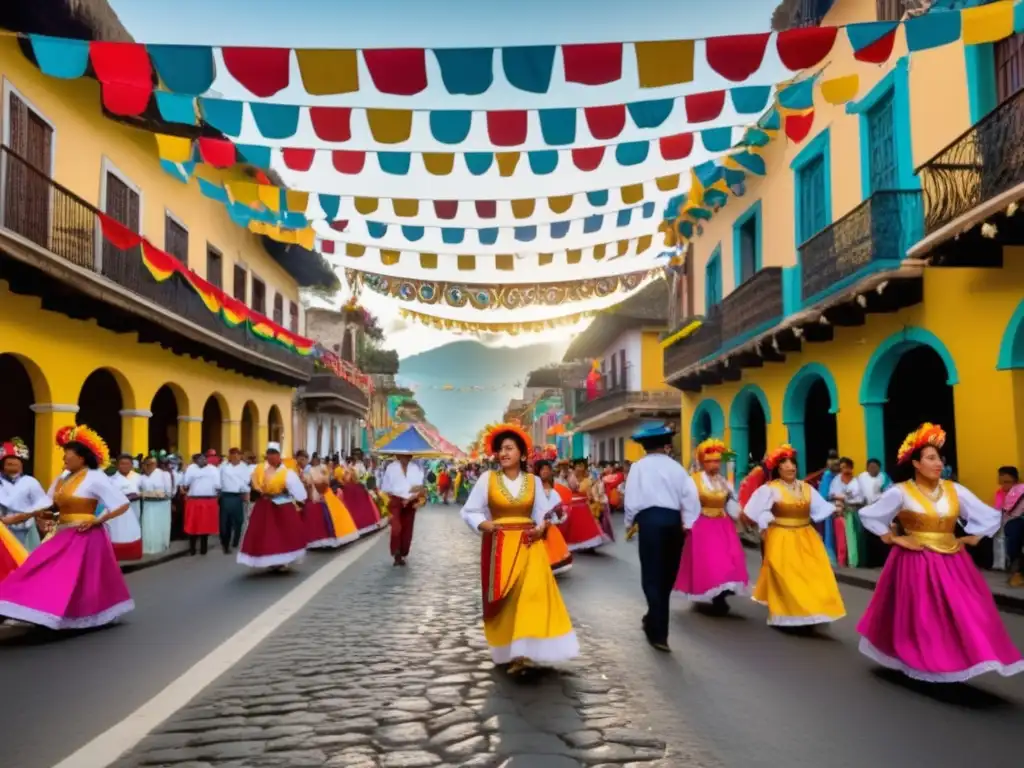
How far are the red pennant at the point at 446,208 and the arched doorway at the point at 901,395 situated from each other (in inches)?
275

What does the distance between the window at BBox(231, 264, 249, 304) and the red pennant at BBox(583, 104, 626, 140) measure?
16844mm

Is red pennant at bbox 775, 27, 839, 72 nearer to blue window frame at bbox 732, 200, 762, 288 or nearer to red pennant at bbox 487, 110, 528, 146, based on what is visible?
red pennant at bbox 487, 110, 528, 146

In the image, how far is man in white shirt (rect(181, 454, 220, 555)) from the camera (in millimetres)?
A: 15359

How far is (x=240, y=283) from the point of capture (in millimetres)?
25531

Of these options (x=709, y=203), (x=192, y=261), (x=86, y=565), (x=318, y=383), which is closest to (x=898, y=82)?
(x=709, y=203)

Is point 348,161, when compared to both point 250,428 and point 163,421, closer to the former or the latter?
point 163,421

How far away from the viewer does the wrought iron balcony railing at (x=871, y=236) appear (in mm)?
13500

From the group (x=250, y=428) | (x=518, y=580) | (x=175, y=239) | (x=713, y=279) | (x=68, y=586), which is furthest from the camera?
(x=250, y=428)

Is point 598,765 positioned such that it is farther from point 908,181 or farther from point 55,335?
point 55,335

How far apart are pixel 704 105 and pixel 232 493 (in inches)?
377

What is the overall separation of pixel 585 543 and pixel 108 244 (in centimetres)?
930

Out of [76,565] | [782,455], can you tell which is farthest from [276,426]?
[782,455]

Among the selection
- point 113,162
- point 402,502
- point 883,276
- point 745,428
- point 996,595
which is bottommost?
point 996,595

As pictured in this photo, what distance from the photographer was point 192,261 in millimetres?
21734
